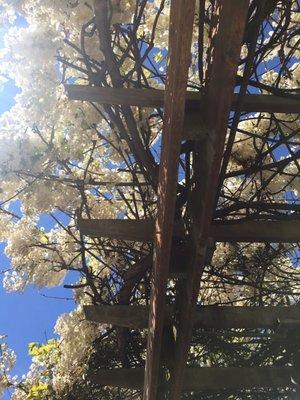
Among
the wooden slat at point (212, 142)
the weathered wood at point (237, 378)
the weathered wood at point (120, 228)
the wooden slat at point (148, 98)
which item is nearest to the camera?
the wooden slat at point (212, 142)

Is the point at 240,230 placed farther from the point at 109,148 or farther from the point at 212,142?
the point at 109,148

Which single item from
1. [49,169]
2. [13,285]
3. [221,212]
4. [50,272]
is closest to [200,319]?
[221,212]

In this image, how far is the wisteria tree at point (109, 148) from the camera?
7.75 feet

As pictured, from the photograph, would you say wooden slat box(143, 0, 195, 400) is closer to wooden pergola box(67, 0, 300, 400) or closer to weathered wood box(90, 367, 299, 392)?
wooden pergola box(67, 0, 300, 400)

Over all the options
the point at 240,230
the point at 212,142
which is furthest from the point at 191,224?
the point at 212,142

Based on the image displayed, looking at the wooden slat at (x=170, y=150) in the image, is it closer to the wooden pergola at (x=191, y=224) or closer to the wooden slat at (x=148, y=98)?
the wooden pergola at (x=191, y=224)

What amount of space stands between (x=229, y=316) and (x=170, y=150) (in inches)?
54.3

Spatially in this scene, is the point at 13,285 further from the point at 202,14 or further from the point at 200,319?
the point at 202,14

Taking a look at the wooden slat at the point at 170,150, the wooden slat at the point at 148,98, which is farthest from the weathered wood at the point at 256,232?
the wooden slat at the point at 148,98

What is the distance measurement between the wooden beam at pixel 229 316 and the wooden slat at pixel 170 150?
0.28 metres

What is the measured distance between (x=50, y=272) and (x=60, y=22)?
219cm

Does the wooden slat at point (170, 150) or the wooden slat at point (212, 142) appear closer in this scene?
the wooden slat at point (170, 150)

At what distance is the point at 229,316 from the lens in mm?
2760

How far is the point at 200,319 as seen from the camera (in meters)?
2.73
